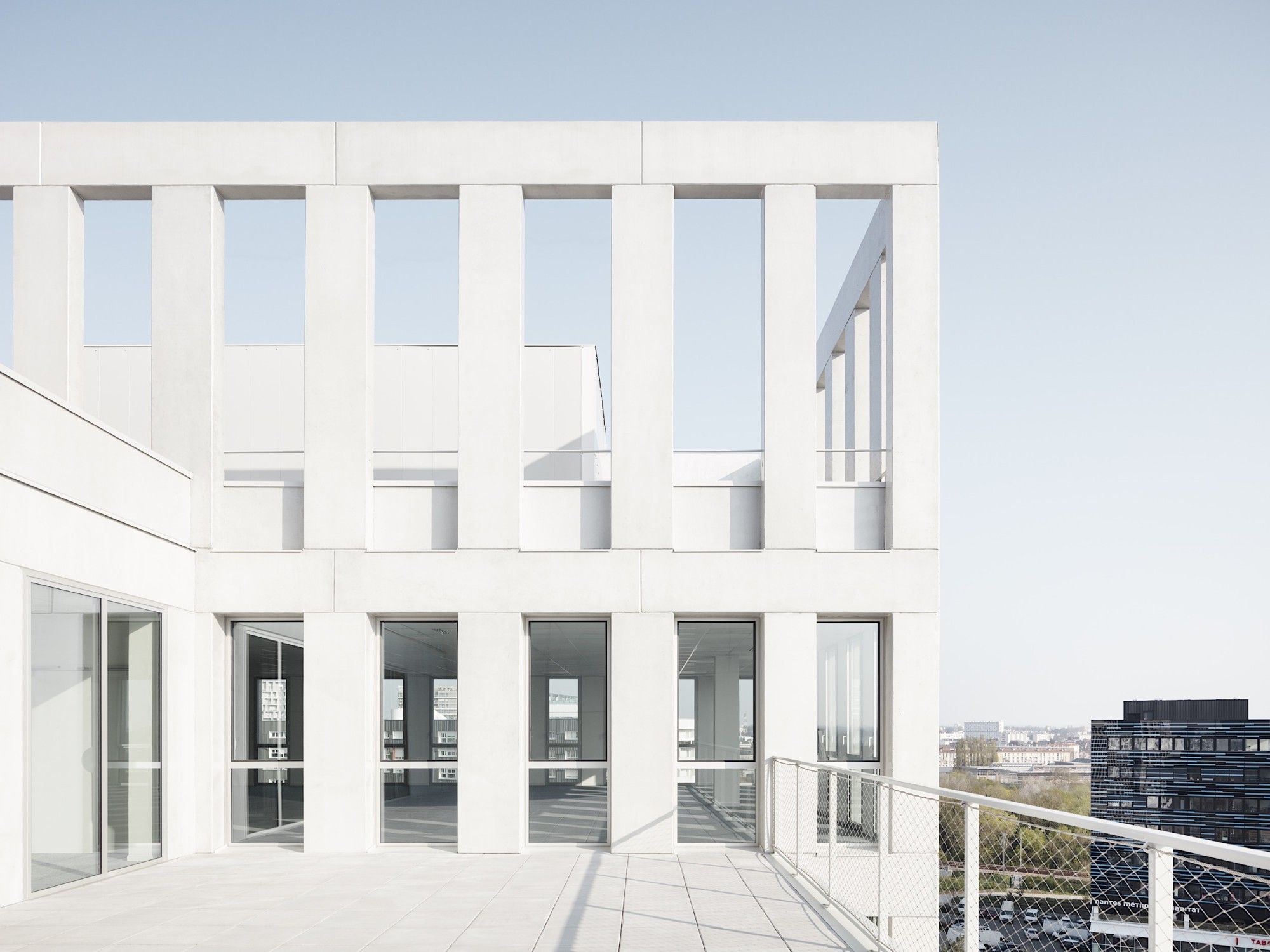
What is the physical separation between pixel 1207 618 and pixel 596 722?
119820mm

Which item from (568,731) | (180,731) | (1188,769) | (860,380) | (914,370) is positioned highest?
(860,380)

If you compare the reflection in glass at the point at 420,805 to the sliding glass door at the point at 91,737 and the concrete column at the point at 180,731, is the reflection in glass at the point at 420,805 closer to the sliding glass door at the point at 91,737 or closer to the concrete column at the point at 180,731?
the concrete column at the point at 180,731

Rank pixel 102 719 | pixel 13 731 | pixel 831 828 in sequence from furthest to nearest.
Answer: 1. pixel 102 719
2. pixel 13 731
3. pixel 831 828

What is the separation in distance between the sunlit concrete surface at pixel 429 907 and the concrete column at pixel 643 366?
340 centimetres

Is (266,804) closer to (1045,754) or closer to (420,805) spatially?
(420,805)

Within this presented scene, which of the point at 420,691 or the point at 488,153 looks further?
the point at 488,153

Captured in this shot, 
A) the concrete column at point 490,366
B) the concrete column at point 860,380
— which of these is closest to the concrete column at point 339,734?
the concrete column at point 490,366

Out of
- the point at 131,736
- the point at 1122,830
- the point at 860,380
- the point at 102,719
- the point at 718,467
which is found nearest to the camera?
the point at 1122,830

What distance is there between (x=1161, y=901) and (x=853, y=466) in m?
10.8

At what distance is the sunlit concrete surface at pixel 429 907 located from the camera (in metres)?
7.05

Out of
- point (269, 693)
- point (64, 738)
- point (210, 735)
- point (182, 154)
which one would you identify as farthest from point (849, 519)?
point (182, 154)

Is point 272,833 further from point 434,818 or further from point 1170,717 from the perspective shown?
point 1170,717

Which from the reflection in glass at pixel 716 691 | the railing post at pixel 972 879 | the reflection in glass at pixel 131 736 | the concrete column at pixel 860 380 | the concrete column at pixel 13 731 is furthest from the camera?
the concrete column at pixel 860 380

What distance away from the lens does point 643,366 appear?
1142cm
